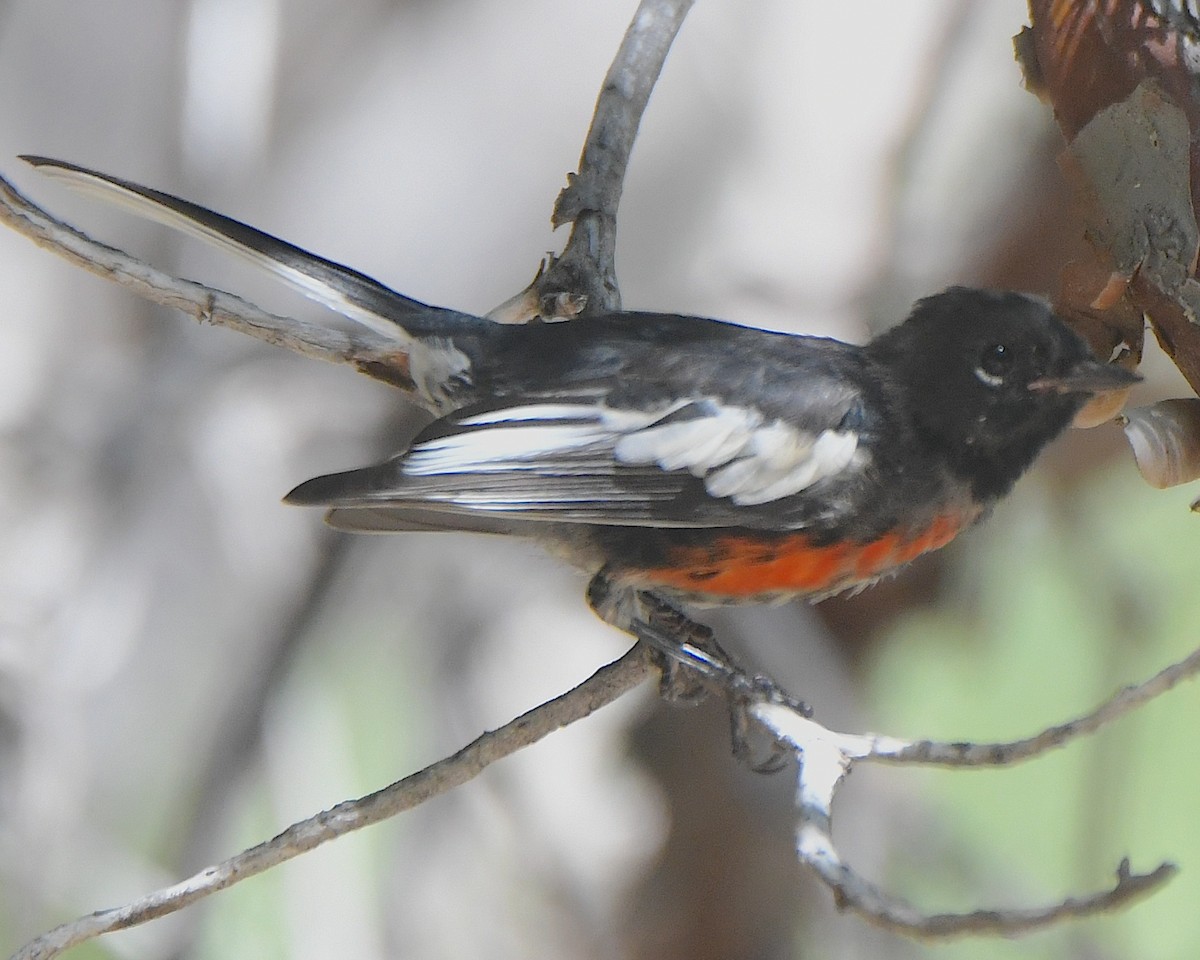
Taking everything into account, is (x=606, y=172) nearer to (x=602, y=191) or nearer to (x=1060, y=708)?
(x=602, y=191)

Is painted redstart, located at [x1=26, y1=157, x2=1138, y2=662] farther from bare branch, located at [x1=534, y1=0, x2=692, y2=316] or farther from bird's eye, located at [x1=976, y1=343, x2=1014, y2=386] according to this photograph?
bare branch, located at [x1=534, y1=0, x2=692, y2=316]

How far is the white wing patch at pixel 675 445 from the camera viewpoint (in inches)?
86.7

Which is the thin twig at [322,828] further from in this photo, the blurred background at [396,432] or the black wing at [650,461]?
the blurred background at [396,432]

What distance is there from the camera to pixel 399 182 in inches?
142

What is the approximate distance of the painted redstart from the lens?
7.22ft

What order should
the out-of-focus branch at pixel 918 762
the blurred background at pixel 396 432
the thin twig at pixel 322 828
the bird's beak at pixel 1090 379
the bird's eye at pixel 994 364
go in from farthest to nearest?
the blurred background at pixel 396 432 → the bird's eye at pixel 994 364 → the bird's beak at pixel 1090 379 → the thin twig at pixel 322 828 → the out-of-focus branch at pixel 918 762

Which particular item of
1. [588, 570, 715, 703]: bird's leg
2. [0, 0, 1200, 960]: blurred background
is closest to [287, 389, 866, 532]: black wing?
[588, 570, 715, 703]: bird's leg

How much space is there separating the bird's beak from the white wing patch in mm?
340

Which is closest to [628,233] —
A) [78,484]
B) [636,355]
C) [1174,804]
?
[636,355]

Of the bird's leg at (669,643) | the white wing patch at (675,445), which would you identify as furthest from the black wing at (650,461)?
the bird's leg at (669,643)

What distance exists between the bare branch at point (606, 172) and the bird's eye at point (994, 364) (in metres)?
0.73

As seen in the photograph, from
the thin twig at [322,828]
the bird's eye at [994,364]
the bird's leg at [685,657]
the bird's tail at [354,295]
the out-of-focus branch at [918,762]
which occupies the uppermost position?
the bird's tail at [354,295]

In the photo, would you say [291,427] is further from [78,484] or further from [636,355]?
[636,355]

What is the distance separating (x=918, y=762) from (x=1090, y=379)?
865mm
